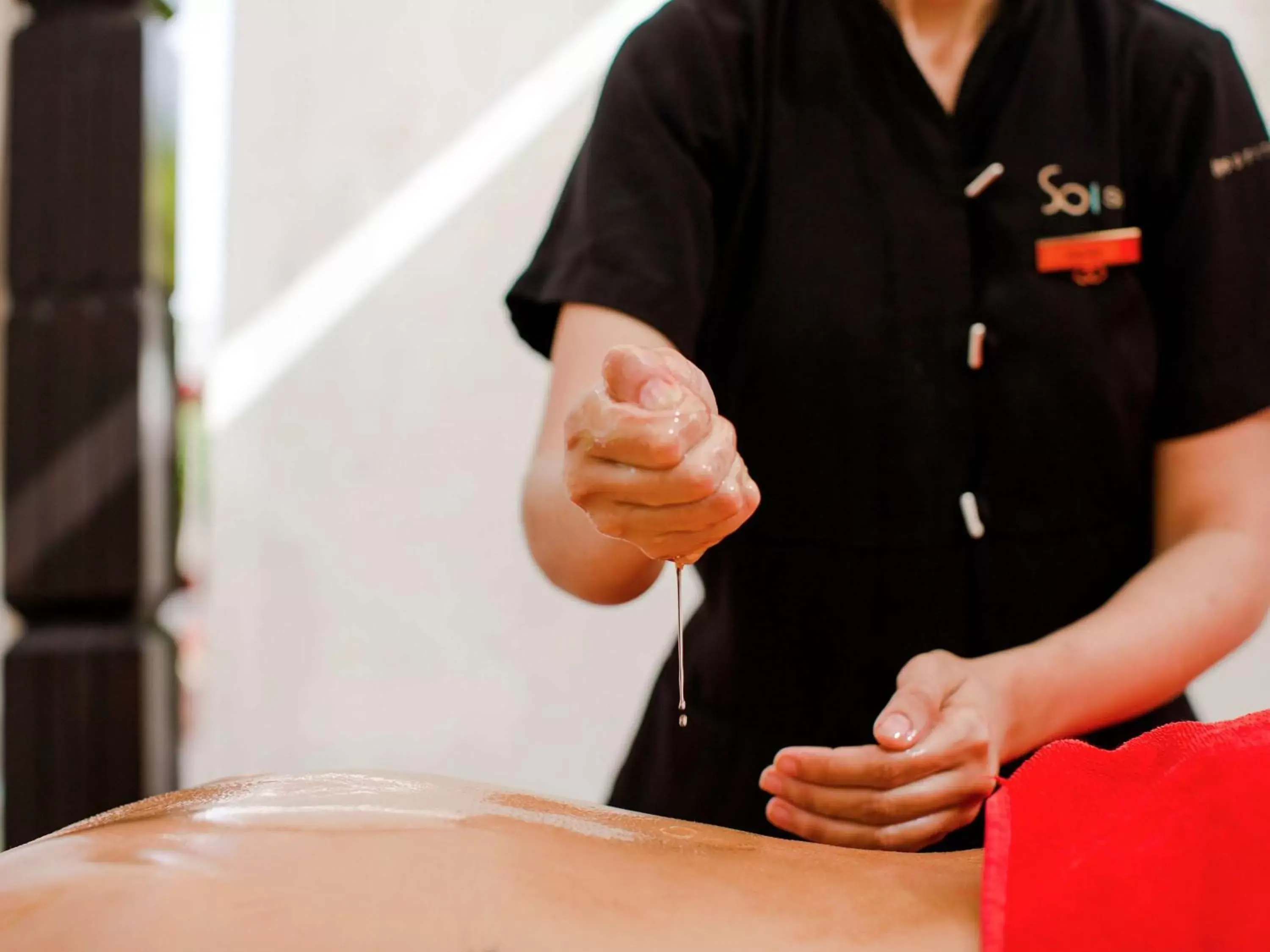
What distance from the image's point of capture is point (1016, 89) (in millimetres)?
998

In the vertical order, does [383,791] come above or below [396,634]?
above

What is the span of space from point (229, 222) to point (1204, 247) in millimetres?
1570

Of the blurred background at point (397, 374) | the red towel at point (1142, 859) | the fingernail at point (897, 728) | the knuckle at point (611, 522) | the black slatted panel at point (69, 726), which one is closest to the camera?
the red towel at point (1142, 859)

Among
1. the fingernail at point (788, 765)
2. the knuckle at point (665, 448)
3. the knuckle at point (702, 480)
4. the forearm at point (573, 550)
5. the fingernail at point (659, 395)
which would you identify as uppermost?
the fingernail at point (659, 395)

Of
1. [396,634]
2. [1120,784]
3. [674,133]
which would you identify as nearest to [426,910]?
[1120,784]

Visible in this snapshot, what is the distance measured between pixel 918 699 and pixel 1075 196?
50cm

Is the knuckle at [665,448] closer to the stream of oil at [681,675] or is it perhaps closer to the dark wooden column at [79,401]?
the stream of oil at [681,675]

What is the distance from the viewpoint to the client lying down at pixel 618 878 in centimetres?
48

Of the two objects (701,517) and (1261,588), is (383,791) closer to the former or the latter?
(701,517)

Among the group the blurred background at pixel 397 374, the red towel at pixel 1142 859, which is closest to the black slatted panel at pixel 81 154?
the blurred background at pixel 397 374

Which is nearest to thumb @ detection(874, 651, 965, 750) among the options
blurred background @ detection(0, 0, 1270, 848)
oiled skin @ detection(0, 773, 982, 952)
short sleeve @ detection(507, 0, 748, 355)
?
oiled skin @ detection(0, 773, 982, 952)

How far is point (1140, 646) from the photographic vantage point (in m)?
0.89

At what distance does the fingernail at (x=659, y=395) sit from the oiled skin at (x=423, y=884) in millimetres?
229

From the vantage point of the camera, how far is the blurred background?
192cm
